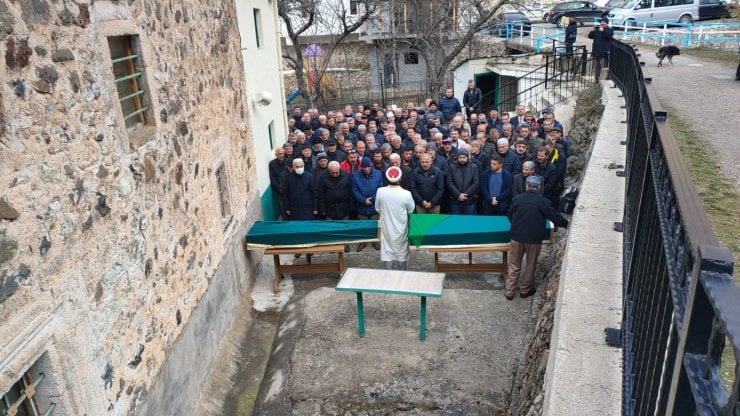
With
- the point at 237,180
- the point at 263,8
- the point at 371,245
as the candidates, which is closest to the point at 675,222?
the point at 237,180

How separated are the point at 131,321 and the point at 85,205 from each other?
3.80 feet

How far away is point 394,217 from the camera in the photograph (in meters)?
8.02

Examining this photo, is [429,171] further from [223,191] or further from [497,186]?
[223,191]

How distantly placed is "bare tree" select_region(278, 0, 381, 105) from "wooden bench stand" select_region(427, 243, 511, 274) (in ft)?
46.5

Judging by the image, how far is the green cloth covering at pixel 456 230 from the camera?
25.7 ft

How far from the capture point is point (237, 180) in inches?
338

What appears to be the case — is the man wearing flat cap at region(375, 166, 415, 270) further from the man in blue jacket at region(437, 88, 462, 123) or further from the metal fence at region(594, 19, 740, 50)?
the metal fence at region(594, 19, 740, 50)

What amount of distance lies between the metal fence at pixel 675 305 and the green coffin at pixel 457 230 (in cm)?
377

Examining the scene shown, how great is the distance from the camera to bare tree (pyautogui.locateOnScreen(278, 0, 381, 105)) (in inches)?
851

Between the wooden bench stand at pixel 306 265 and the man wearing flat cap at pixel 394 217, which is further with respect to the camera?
the wooden bench stand at pixel 306 265

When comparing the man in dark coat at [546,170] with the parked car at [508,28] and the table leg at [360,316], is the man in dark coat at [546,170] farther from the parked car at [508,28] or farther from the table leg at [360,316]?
the parked car at [508,28]

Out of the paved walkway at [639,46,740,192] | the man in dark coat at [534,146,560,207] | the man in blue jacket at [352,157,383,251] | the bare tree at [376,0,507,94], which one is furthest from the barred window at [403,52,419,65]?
the man in dark coat at [534,146,560,207]

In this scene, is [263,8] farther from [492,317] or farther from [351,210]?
[492,317]

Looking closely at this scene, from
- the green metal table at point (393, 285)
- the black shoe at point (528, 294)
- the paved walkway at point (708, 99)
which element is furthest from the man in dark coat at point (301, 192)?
the paved walkway at point (708, 99)
